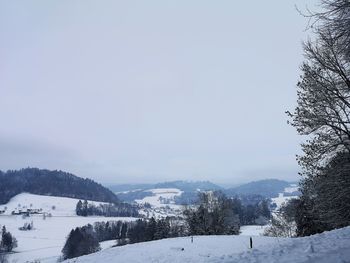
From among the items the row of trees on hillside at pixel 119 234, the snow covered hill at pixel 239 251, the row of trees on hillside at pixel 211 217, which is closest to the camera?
the snow covered hill at pixel 239 251

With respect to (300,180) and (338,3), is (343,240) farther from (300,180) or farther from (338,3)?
(338,3)

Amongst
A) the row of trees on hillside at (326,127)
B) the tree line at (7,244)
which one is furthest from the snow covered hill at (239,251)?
the tree line at (7,244)

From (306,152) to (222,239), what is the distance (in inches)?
863

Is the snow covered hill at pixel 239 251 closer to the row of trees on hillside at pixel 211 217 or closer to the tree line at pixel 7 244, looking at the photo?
the row of trees on hillside at pixel 211 217

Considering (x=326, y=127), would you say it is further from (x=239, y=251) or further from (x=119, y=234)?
(x=119, y=234)

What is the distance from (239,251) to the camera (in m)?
20.6

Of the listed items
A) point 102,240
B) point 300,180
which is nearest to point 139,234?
point 102,240

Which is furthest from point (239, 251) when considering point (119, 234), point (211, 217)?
point (119, 234)

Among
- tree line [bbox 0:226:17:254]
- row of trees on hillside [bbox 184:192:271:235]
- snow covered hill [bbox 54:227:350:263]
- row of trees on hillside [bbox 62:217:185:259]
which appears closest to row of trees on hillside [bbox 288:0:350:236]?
snow covered hill [bbox 54:227:350:263]

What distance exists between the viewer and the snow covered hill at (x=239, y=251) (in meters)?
12.2

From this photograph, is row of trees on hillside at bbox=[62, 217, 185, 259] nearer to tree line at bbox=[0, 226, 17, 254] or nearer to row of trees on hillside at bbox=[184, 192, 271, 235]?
row of trees on hillside at bbox=[184, 192, 271, 235]

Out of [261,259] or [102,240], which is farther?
[102,240]

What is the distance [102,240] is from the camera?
146500 millimetres

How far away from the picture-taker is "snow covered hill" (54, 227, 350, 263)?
1219 cm
